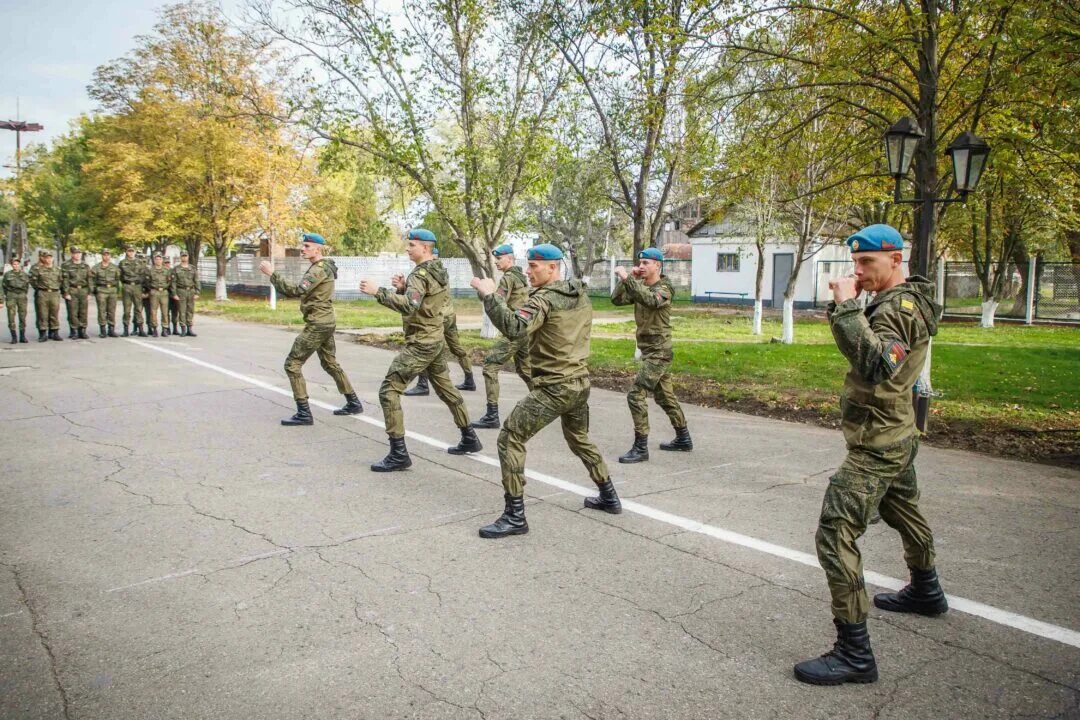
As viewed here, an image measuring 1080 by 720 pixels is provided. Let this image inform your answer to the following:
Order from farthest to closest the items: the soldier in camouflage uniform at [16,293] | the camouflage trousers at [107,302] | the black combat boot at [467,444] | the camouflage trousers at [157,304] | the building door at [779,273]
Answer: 1. the building door at [779,273]
2. the camouflage trousers at [157,304]
3. the camouflage trousers at [107,302]
4. the soldier in camouflage uniform at [16,293]
5. the black combat boot at [467,444]

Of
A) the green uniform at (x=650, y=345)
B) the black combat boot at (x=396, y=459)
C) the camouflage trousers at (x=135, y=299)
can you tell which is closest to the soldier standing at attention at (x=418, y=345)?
the black combat boot at (x=396, y=459)

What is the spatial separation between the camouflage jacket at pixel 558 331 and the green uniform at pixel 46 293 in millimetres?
16522

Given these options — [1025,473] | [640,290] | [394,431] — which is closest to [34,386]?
[394,431]

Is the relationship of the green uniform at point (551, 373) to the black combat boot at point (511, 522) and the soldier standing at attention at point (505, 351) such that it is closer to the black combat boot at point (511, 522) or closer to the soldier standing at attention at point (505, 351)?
the black combat boot at point (511, 522)

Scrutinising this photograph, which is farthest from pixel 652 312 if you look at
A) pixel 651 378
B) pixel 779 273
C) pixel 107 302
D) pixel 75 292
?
pixel 779 273

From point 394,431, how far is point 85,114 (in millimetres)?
49343

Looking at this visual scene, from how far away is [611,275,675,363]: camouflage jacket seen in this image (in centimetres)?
696

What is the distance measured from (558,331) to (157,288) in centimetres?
1695

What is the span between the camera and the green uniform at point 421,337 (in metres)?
6.77

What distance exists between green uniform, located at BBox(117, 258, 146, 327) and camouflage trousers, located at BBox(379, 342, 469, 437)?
14432 mm

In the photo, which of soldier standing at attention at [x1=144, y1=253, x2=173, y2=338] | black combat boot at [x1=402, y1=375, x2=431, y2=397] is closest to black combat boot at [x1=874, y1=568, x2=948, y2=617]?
black combat boot at [x1=402, y1=375, x2=431, y2=397]

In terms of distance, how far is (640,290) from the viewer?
6902 mm

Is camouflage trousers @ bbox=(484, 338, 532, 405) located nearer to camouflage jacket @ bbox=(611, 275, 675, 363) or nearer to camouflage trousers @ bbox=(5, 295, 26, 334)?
camouflage jacket @ bbox=(611, 275, 675, 363)

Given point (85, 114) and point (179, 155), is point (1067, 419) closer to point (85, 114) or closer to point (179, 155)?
point (179, 155)
